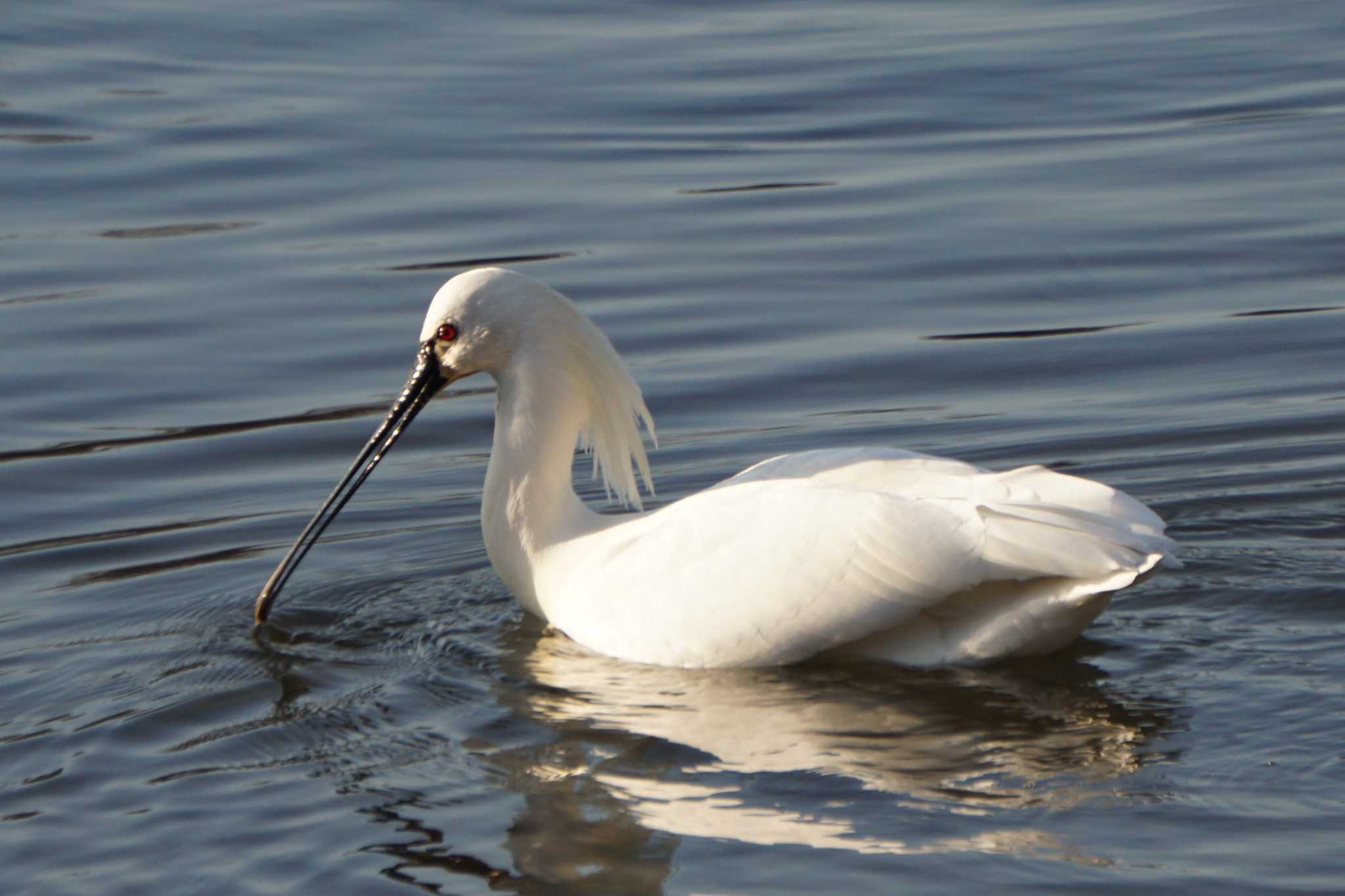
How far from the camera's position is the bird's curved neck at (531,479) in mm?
8648

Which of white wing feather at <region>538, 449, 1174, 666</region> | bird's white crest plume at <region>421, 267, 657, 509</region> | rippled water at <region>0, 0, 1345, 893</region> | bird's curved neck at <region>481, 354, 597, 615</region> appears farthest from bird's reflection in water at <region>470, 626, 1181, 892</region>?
bird's white crest plume at <region>421, 267, 657, 509</region>

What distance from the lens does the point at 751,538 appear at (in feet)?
25.8

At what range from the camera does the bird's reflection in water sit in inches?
261

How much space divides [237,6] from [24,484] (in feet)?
30.8

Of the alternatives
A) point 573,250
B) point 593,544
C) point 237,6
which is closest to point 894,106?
point 573,250

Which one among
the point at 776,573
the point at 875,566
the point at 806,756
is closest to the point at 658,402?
the point at 776,573

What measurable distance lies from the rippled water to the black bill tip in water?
0.21 m

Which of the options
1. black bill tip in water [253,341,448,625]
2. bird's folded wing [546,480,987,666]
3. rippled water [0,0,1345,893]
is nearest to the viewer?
rippled water [0,0,1345,893]

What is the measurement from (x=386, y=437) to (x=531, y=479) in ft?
1.94

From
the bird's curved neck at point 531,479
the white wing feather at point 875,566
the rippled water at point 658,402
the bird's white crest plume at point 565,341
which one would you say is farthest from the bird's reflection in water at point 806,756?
the bird's white crest plume at point 565,341

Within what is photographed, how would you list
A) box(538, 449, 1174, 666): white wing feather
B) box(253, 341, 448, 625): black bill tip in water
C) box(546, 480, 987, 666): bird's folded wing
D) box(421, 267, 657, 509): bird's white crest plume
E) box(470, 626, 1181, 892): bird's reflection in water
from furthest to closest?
box(253, 341, 448, 625): black bill tip in water → box(421, 267, 657, 509): bird's white crest plume → box(546, 480, 987, 666): bird's folded wing → box(538, 449, 1174, 666): white wing feather → box(470, 626, 1181, 892): bird's reflection in water

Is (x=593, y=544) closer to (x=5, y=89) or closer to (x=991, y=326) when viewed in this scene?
(x=991, y=326)

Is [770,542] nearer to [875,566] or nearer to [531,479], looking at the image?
[875,566]

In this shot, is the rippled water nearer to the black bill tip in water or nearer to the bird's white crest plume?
the black bill tip in water
